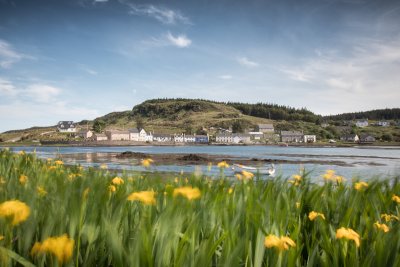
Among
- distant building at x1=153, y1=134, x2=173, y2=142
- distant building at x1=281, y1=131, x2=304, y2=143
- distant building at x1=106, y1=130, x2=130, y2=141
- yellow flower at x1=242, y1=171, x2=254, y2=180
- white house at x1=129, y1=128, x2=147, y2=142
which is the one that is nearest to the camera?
yellow flower at x1=242, y1=171, x2=254, y2=180

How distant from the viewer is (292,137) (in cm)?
19038

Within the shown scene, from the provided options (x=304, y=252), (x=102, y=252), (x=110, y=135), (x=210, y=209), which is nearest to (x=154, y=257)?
(x=102, y=252)

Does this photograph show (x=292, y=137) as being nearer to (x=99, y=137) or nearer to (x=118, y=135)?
(x=118, y=135)

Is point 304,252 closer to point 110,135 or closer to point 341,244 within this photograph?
point 341,244

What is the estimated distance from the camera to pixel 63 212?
6.58 feet

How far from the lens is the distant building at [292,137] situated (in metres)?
188

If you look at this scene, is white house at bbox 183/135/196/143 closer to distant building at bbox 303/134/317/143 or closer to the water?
distant building at bbox 303/134/317/143

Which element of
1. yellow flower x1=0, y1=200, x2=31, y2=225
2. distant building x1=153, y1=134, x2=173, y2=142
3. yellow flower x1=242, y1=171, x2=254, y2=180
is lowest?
distant building x1=153, y1=134, x2=173, y2=142

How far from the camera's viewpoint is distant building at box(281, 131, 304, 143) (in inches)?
7387

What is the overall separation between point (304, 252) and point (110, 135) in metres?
183

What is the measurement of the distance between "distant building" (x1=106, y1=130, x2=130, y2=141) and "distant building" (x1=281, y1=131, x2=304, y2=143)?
91939 mm

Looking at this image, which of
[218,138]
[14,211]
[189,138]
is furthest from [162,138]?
[14,211]

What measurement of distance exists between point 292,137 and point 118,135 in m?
101

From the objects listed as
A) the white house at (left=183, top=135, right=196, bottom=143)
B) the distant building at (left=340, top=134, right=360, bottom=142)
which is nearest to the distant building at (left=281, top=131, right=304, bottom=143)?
the distant building at (left=340, top=134, right=360, bottom=142)
